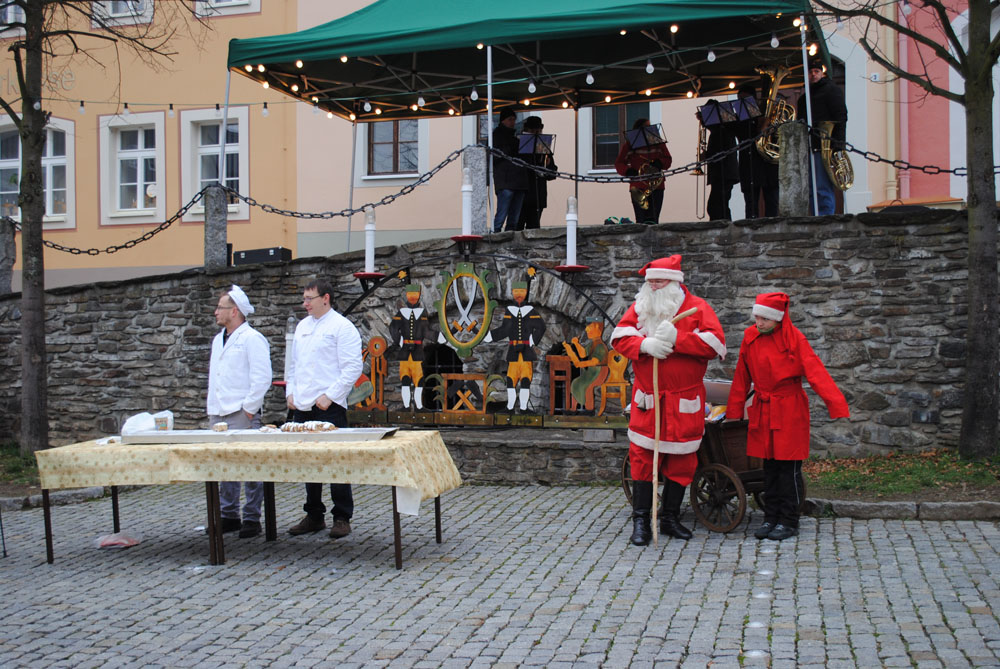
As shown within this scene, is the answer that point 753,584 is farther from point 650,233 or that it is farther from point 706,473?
point 650,233

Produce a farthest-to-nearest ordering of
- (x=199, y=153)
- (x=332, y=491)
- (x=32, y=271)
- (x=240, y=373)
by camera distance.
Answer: (x=199, y=153) < (x=32, y=271) < (x=240, y=373) < (x=332, y=491)

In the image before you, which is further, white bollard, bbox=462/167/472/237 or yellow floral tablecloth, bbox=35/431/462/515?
white bollard, bbox=462/167/472/237

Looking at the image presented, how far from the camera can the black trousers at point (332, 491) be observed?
7219mm

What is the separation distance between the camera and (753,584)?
18.7 ft

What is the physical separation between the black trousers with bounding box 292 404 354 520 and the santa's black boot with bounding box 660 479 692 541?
2.11 meters

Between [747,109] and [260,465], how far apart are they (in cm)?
737

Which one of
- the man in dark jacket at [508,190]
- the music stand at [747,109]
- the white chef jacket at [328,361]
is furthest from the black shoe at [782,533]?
the music stand at [747,109]

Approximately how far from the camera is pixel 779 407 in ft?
22.2

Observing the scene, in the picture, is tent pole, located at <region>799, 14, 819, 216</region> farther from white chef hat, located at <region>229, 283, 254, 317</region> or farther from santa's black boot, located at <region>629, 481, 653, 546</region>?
white chef hat, located at <region>229, 283, 254, 317</region>

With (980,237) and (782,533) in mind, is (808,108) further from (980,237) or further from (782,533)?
(782,533)

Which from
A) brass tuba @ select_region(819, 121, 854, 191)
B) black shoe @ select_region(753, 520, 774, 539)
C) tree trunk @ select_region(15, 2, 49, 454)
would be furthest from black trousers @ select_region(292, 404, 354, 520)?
brass tuba @ select_region(819, 121, 854, 191)

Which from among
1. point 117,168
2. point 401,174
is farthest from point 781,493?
point 117,168

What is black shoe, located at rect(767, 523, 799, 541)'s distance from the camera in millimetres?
6695

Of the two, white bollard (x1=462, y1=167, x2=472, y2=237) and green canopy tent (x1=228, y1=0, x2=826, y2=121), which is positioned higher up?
green canopy tent (x1=228, y1=0, x2=826, y2=121)
